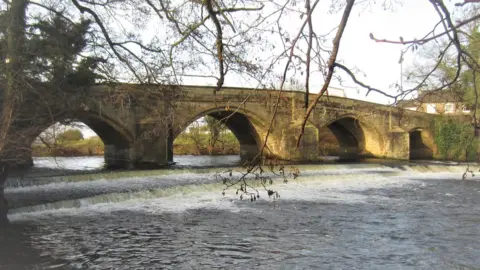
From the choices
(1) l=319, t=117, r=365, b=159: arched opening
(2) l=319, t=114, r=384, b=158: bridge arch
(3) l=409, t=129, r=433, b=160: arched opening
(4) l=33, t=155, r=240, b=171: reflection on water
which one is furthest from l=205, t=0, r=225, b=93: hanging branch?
(3) l=409, t=129, r=433, b=160: arched opening

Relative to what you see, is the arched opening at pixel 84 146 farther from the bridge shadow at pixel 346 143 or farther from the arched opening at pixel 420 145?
the arched opening at pixel 420 145

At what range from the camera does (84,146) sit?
102 feet

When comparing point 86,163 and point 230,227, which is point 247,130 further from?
point 230,227

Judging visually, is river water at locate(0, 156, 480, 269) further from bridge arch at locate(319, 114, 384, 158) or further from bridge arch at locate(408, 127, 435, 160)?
bridge arch at locate(408, 127, 435, 160)

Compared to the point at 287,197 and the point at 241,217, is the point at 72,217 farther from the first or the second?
the point at 287,197

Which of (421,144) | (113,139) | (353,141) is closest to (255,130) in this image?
(113,139)

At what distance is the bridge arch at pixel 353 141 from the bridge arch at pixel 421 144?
254cm

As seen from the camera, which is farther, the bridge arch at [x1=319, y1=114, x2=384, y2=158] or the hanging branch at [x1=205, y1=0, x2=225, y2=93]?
Answer: the bridge arch at [x1=319, y1=114, x2=384, y2=158]

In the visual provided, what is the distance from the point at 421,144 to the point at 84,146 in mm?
24097

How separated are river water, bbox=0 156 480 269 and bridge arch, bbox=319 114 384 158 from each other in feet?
55.1

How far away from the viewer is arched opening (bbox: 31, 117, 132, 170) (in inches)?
313

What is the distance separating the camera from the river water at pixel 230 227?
6426 millimetres

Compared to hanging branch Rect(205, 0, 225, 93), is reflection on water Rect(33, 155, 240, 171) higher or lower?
lower

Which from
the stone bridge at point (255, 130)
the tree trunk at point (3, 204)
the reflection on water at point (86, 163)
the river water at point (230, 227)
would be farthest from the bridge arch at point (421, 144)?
the tree trunk at point (3, 204)
